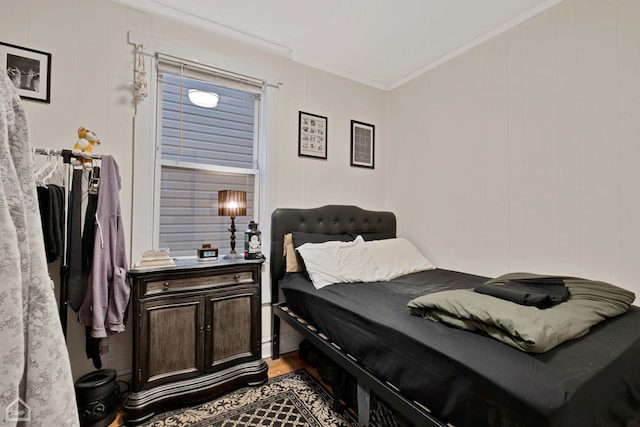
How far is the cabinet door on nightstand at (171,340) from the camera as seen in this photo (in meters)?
1.79

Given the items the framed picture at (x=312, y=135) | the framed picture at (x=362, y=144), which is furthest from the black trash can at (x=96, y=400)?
the framed picture at (x=362, y=144)

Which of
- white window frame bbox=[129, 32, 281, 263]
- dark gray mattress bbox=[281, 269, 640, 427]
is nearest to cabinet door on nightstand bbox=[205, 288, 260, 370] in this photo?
white window frame bbox=[129, 32, 281, 263]

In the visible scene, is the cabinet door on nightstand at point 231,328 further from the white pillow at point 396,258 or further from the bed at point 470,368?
the white pillow at point 396,258

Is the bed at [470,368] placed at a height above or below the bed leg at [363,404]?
above

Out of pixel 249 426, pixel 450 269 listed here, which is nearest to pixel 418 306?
pixel 249 426

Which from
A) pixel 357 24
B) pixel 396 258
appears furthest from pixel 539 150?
pixel 357 24

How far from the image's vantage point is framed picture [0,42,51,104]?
1747mm

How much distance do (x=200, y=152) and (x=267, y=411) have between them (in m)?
2.00

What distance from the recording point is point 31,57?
180cm

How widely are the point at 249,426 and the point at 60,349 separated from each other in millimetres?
1403

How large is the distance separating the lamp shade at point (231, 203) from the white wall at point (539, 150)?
186cm

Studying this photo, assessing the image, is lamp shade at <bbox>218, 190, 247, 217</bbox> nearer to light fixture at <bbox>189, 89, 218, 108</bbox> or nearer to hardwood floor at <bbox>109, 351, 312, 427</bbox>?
light fixture at <bbox>189, 89, 218, 108</bbox>

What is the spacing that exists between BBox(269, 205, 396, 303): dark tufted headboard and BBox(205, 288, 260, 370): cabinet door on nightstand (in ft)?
1.53

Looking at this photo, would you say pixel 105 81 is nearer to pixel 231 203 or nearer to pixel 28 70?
pixel 28 70
